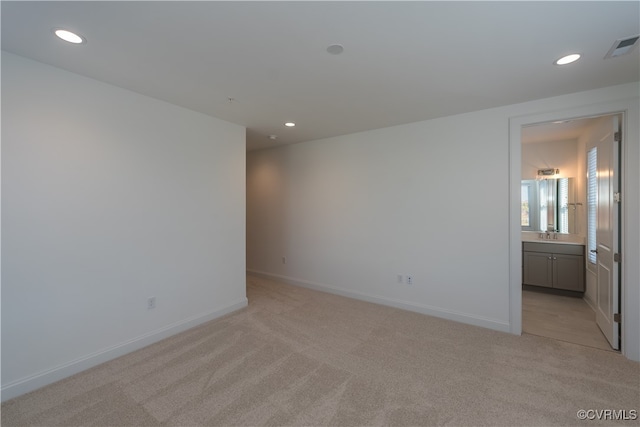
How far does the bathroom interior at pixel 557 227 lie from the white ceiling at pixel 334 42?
187cm

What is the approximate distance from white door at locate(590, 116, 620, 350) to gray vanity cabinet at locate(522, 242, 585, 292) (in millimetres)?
1108

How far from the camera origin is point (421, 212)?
3.79m

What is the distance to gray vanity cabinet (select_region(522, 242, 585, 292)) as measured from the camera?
4266mm

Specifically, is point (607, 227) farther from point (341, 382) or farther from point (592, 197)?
point (341, 382)

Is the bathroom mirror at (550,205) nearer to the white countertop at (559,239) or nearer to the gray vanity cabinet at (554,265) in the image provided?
the white countertop at (559,239)

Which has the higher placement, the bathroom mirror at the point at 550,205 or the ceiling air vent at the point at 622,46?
the ceiling air vent at the point at 622,46

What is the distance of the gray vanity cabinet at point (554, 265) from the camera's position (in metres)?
4.27

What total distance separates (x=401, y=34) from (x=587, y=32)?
3.93 ft

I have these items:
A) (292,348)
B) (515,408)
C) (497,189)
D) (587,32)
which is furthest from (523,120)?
(292,348)

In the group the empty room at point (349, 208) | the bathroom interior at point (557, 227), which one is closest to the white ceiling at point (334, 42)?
the empty room at point (349, 208)

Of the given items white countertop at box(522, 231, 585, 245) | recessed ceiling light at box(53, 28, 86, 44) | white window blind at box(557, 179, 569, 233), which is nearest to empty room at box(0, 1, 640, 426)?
recessed ceiling light at box(53, 28, 86, 44)

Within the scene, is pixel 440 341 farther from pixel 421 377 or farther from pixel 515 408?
pixel 515 408

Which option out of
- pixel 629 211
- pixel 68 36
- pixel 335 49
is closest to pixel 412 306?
pixel 629 211

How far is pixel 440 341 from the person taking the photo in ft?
9.86
